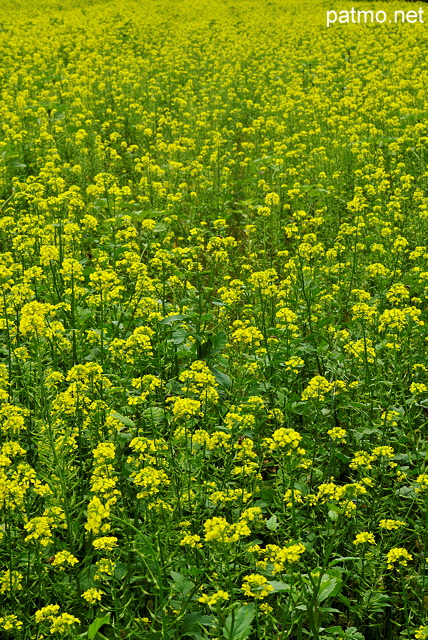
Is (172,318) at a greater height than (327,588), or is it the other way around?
(172,318)

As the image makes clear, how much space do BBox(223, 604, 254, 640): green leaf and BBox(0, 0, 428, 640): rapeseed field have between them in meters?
0.01

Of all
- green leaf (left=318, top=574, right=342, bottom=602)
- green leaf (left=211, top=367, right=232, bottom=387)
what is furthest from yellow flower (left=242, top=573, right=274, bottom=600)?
green leaf (left=211, top=367, right=232, bottom=387)

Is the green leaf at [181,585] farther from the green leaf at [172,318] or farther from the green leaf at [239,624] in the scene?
the green leaf at [172,318]

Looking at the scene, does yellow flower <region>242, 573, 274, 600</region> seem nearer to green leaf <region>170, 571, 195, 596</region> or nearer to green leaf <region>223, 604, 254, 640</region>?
green leaf <region>223, 604, 254, 640</region>

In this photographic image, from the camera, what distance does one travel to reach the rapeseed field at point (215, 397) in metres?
2.70

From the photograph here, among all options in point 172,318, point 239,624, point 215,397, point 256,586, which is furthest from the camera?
point 172,318

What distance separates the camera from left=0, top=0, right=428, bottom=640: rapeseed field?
270cm

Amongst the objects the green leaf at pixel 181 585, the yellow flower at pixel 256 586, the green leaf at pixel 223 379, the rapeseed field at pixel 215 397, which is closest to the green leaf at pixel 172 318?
the rapeseed field at pixel 215 397

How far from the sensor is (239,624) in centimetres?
234

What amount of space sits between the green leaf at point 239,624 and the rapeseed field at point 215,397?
0.04ft

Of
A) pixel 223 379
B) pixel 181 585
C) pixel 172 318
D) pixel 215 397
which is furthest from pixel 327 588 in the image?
pixel 172 318

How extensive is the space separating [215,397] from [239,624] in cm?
126

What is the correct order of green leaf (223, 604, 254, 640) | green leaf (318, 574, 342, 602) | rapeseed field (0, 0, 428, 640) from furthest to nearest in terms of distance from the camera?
rapeseed field (0, 0, 428, 640) < green leaf (318, 574, 342, 602) < green leaf (223, 604, 254, 640)

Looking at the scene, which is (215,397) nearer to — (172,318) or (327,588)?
(172,318)
